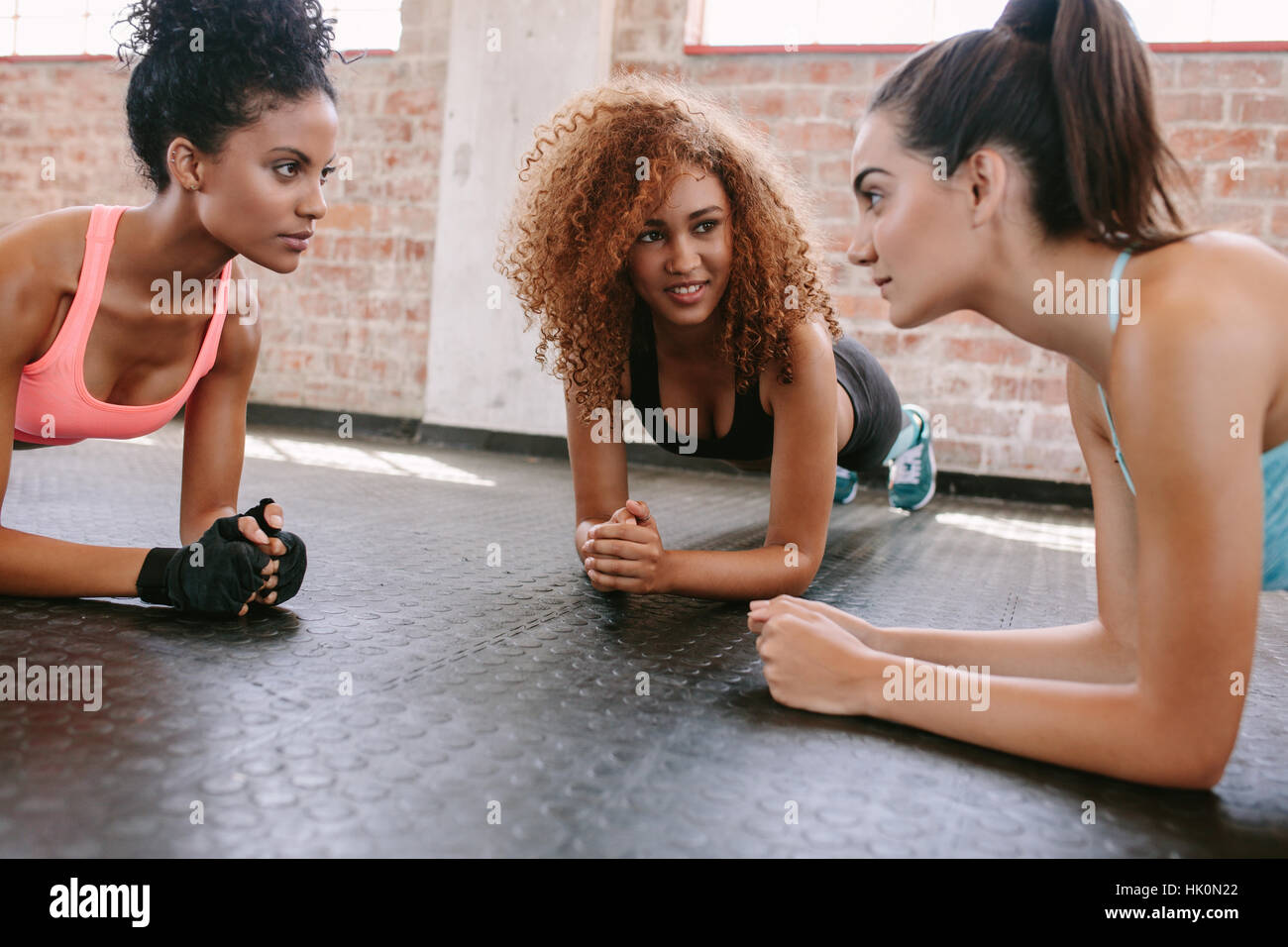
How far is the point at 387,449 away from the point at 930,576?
306 cm

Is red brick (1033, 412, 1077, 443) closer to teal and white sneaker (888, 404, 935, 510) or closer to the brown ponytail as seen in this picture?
teal and white sneaker (888, 404, 935, 510)

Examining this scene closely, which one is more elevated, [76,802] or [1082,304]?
[1082,304]

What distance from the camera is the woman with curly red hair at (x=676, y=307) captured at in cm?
180

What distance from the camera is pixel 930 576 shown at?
7.84 feet

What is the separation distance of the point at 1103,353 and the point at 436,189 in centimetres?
466

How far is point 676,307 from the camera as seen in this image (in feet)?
6.12

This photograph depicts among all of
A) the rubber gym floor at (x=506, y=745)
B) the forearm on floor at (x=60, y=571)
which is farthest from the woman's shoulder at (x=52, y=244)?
the rubber gym floor at (x=506, y=745)

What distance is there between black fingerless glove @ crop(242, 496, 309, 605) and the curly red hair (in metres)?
0.63

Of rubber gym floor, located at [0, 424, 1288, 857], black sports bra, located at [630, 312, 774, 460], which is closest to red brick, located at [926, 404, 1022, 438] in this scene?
rubber gym floor, located at [0, 424, 1288, 857]

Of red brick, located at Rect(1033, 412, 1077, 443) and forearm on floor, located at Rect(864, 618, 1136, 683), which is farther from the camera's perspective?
red brick, located at Rect(1033, 412, 1077, 443)

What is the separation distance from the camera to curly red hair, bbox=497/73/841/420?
1835 mm

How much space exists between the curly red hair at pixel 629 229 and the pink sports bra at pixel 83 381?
0.63 metres
